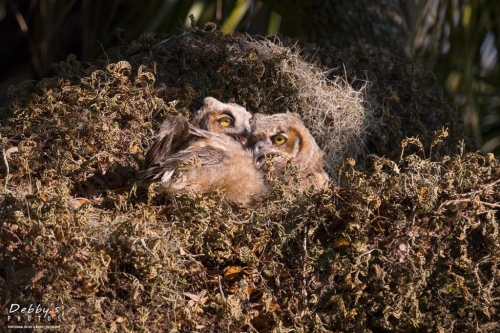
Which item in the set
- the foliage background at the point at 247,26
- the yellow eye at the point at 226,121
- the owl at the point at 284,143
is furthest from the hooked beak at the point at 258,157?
the foliage background at the point at 247,26

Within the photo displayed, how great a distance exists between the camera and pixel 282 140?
13.0 feet

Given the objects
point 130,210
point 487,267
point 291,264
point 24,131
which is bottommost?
point 24,131

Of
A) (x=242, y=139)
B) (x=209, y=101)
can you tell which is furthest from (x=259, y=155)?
(x=209, y=101)

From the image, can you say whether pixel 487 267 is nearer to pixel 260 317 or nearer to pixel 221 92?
pixel 260 317

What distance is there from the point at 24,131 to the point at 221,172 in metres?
1.10

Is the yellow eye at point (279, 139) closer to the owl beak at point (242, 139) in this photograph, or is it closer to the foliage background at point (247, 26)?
the owl beak at point (242, 139)

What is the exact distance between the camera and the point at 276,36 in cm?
487

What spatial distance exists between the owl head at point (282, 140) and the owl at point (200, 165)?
25cm

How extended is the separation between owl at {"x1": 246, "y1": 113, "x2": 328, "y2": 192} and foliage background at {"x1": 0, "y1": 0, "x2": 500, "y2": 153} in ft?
4.33

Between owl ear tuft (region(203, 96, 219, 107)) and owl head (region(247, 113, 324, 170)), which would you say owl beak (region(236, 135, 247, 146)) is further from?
owl ear tuft (region(203, 96, 219, 107))

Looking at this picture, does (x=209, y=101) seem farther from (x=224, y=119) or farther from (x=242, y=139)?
(x=242, y=139)

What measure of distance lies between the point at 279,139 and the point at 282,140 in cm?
2

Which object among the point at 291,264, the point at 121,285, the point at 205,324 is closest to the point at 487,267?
the point at 291,264

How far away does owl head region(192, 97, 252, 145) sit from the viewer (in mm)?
4129
